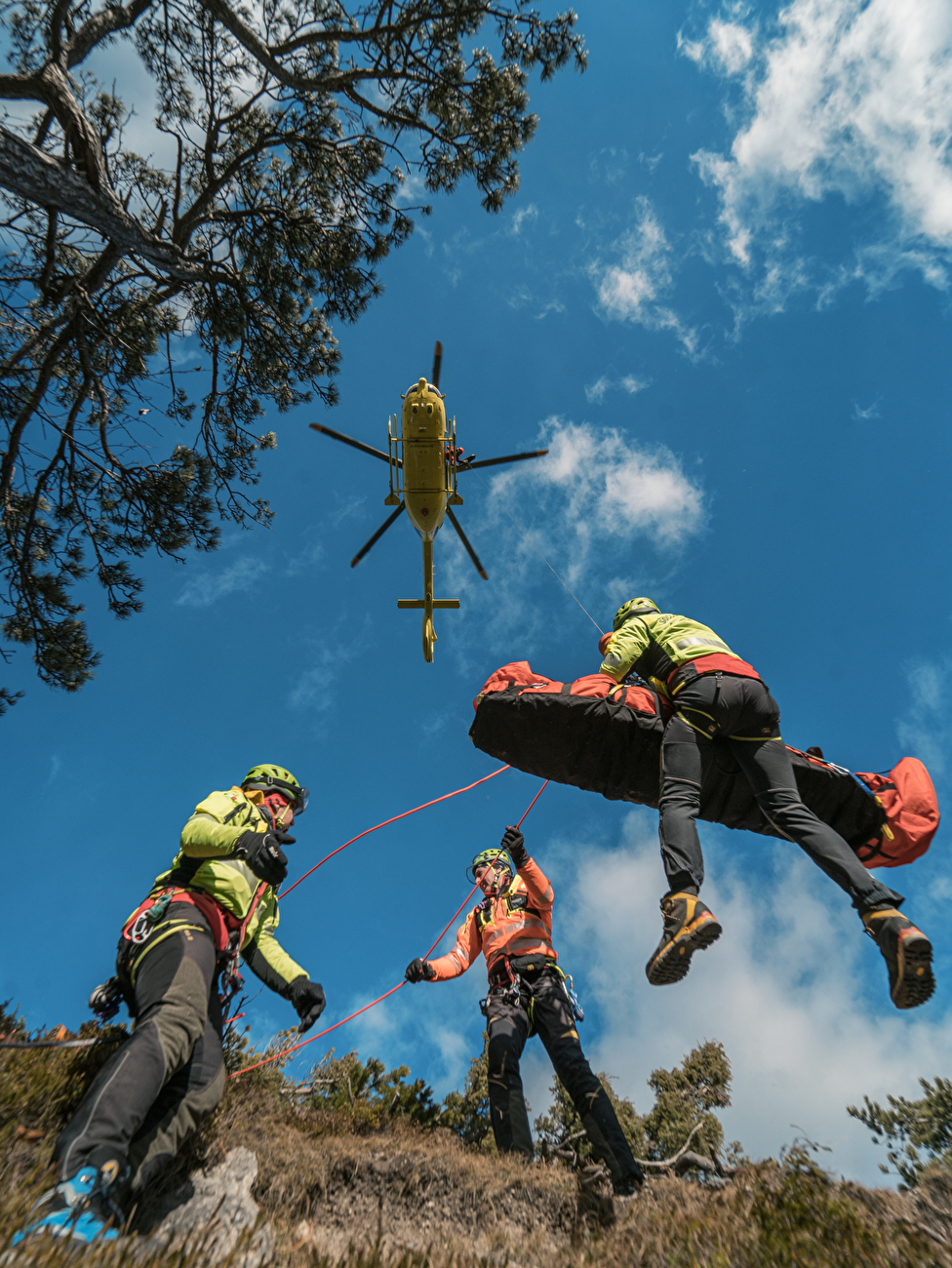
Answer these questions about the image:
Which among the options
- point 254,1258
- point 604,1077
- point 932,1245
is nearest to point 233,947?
point 254,1258

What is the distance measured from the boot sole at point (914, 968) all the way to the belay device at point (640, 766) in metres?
1.41

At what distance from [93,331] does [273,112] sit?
305cm

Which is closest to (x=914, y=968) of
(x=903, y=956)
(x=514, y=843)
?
(x=903, y=956)

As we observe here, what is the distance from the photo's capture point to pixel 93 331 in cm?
620

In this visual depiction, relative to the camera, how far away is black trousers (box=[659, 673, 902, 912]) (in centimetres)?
304

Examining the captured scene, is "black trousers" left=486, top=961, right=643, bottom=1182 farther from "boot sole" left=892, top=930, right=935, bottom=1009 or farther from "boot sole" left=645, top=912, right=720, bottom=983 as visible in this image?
"boot sole" left=892, top=930, right=935, bottom=1009

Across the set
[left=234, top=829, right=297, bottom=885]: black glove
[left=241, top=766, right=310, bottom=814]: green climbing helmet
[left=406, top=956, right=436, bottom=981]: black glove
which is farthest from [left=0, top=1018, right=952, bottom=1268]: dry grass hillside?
[left=241, top=766, right=310, bottom=814]: green climbing helmet

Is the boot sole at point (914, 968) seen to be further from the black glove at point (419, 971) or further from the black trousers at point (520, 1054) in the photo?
the black glove at point (419, 971)

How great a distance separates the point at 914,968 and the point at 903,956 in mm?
75

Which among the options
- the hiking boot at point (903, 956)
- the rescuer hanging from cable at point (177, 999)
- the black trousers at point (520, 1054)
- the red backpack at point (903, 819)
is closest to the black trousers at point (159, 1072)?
the rescuer hanging from cable at point (177, 999)

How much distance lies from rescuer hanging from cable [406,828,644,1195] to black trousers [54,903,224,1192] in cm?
222

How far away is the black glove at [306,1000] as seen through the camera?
13.7 feet

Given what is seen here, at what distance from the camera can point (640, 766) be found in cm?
445

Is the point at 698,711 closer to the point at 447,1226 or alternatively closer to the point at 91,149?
the point at 447,1226
